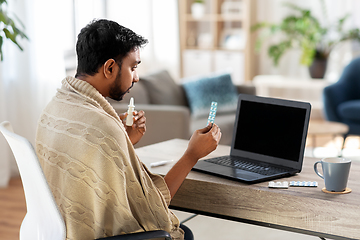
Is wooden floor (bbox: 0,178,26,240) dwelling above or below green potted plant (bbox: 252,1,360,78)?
below

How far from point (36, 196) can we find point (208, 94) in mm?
2856

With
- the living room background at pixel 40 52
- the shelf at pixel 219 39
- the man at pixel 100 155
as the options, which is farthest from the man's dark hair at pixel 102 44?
the shelf at pixel 219 39

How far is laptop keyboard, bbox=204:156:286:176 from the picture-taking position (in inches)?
62.1

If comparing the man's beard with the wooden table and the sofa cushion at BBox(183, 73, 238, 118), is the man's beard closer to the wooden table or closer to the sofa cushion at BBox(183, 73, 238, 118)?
the wooden table

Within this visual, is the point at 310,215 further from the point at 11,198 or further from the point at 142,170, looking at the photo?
the point at 11,198

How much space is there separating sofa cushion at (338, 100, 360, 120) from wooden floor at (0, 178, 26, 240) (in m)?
2.84

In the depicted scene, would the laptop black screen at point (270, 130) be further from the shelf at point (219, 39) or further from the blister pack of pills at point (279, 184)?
the shelf at point (219, 39)

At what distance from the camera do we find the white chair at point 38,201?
3.70 ft

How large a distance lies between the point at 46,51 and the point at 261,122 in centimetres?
235

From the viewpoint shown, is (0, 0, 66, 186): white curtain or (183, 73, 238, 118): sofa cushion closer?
(0, 0, 66, 186): white curtain

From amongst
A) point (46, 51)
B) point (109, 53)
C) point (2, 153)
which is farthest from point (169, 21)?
point (109, 53)

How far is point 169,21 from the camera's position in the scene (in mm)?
5801

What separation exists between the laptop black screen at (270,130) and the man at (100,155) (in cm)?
42

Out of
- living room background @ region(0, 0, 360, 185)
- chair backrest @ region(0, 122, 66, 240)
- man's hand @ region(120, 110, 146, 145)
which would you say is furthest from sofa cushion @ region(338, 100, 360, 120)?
chair backrest @ region(0, 122, 66, 240)
